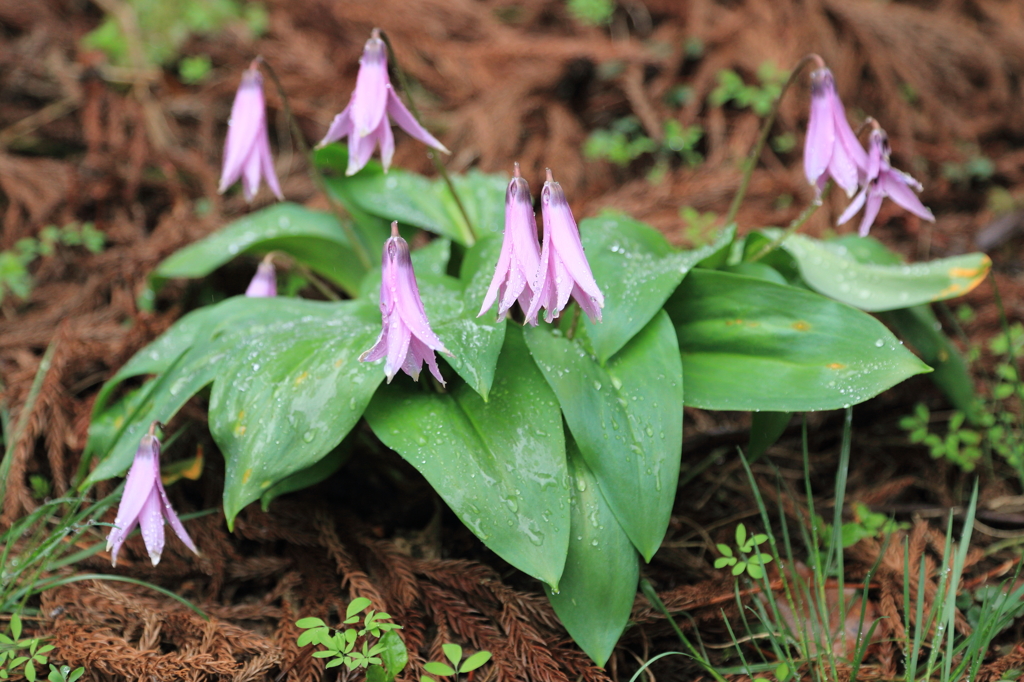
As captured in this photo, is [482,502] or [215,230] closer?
[482,502]

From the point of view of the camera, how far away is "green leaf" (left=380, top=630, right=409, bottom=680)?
1572 mm

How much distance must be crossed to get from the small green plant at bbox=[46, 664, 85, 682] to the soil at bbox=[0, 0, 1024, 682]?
0.12 feet

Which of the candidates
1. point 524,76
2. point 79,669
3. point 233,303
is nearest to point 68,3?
point 524,76

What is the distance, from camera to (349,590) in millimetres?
1899

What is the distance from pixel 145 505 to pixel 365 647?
2.14ft

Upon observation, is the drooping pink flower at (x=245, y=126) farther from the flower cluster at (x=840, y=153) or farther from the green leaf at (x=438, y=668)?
the flower cluster at (x=840, y=153)

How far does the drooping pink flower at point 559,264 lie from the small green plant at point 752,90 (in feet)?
7.90

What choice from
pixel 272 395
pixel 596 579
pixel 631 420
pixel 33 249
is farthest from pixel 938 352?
pixel 33 249

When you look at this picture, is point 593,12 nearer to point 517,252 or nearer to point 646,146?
point 646,146

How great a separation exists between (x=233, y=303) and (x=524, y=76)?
2092mm

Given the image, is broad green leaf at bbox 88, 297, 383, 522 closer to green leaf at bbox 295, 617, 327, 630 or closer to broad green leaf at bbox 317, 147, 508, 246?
green leaf at bbox 295, 617, 327, 630

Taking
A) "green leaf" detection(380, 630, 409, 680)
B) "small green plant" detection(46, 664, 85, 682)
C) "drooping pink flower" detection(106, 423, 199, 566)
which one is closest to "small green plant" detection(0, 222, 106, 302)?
"drooping pink flower" detection(106, 423, 199, 566)

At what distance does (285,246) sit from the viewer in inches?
102

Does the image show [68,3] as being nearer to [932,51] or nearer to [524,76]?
[524,76]
